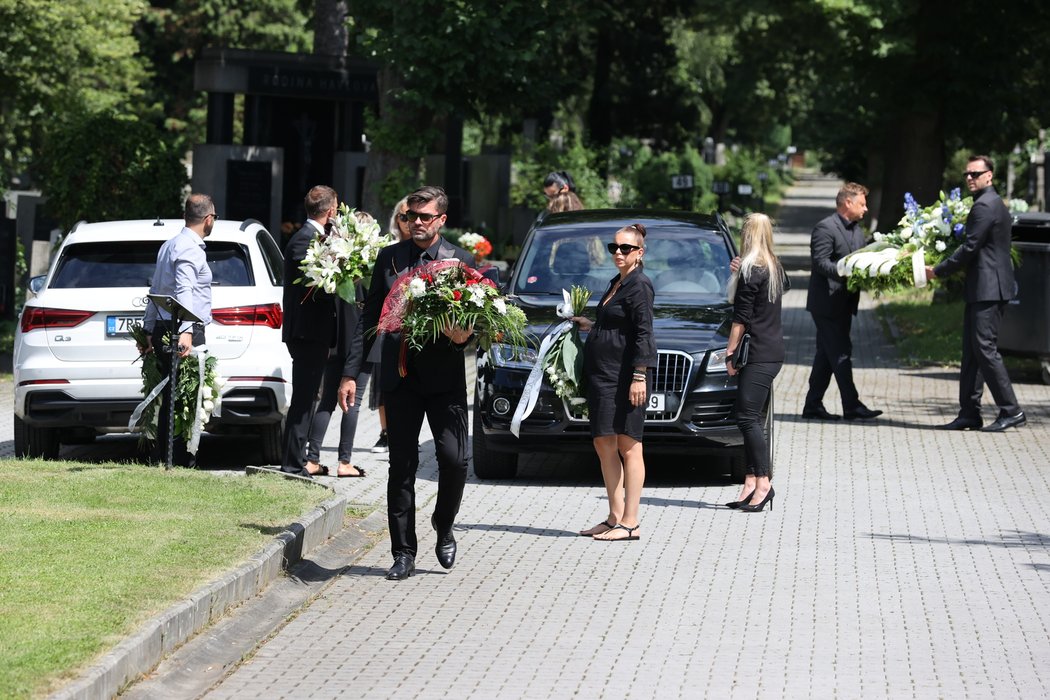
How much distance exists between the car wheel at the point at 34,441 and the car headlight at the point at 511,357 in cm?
331

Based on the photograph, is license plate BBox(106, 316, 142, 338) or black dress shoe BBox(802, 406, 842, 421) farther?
black dress shoe BBox(802, 406, 842, 421)

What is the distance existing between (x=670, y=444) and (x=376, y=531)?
220 centimetres

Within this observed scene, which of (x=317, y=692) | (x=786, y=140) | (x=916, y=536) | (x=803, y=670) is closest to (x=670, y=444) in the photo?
(x=916, y=536)

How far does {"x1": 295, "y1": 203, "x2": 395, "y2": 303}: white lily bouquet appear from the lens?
33.7 ft

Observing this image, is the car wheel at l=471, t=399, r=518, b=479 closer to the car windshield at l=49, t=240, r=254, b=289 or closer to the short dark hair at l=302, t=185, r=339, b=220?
the short dark hair at l=302, t=185, r=339, b=220

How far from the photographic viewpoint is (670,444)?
1093cm

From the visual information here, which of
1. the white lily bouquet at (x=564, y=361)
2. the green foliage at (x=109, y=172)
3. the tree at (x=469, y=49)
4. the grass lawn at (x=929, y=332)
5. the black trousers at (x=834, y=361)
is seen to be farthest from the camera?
the green foliage at (x=109, y=172)

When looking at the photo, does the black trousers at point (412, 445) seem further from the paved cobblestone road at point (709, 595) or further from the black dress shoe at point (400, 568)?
the paved cobblestone road at point (709, 595)

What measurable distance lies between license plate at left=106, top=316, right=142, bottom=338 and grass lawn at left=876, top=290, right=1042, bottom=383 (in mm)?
9506

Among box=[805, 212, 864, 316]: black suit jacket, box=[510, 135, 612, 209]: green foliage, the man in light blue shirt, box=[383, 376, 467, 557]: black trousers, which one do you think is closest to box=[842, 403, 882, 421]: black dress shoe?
box=[805, 212, 864, 316]: black suit jacket

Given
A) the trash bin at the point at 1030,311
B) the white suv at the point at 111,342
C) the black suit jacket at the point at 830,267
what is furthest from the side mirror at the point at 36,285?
the trash bin at the point at 1030,311

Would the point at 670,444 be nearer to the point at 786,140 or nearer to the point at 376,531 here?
the point at 376,531

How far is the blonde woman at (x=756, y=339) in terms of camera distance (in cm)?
1020

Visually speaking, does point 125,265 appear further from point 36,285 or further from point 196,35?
point 196,35
